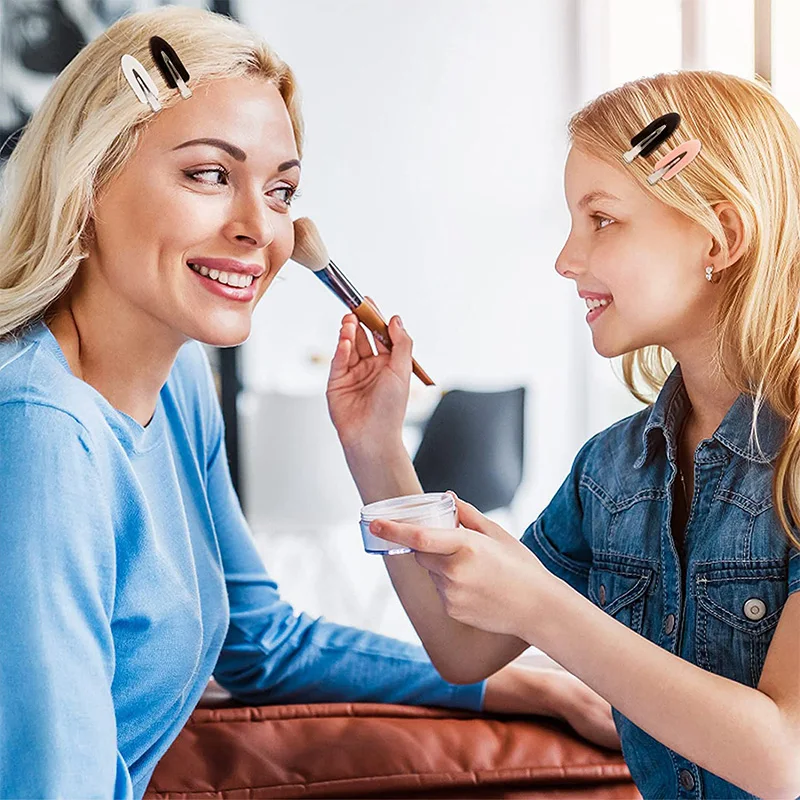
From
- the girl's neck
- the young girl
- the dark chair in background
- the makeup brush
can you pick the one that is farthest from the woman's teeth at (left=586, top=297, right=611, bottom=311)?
the dark chair in background

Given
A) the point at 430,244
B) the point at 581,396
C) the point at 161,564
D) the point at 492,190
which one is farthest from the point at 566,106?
the point at 161,564

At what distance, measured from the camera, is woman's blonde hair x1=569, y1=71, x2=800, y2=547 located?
3.47 feet

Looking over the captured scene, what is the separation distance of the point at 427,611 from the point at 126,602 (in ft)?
1.26

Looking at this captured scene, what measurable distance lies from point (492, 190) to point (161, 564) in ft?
12.1

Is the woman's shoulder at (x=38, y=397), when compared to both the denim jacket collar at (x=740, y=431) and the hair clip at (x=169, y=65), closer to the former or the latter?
the hair clip at (x=169, y=65)

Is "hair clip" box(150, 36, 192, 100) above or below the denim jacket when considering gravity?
above

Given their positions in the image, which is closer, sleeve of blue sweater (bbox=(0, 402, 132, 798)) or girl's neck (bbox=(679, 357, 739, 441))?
sleeve of blue sweater (bbox=(0, 402, 132, 798))

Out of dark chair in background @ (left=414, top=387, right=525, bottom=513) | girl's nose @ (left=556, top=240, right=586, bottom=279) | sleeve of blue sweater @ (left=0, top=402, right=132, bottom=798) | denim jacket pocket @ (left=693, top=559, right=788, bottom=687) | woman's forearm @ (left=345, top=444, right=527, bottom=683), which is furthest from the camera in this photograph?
dark chair in background @ (left=414, top=387, right=525, bottom=513)

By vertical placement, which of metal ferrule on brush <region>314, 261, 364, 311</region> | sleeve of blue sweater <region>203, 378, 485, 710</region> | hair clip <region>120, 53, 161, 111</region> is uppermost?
hair clip <region>120, 53, 161, 111</region>

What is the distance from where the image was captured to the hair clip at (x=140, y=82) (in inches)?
41.4

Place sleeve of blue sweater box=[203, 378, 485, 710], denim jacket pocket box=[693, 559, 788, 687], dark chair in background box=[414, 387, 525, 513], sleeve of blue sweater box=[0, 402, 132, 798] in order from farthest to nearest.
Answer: dark chair in background box=[414, 387, 525, 513] < sleeve of blue sweater box=[203, 378, 485, 710] < denim jacket pocket box=[693, 559, 788, 687] < sleeve of blue sweater box=[0, 402, 132, 798]

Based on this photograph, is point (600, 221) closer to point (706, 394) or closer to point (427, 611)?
point (706, 394)

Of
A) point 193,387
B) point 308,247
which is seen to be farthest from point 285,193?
point 193,387

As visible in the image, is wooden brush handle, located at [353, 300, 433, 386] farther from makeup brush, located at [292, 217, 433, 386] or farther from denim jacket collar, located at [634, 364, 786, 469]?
denim jacket collar, located at [634, 364, 786, 469]
